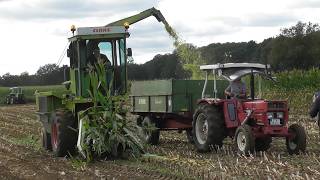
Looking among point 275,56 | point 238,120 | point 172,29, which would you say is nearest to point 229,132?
point 238,120

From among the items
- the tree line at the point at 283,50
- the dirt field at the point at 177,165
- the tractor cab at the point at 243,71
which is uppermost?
the tree line at the point at 283,50

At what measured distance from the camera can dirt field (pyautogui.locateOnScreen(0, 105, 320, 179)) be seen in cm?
840

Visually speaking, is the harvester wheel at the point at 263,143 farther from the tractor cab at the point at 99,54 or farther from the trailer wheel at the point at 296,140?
the tractor cab at the point at 99,54

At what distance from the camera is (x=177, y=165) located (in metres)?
9.64

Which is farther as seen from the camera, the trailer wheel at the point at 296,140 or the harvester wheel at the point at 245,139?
the trailer wheel at the point at 296,140

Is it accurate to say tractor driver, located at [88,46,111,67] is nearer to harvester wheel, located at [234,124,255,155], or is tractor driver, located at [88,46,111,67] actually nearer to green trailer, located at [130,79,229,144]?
green trailer, located at [130,79,229,144]

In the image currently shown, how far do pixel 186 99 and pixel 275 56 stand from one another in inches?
1718

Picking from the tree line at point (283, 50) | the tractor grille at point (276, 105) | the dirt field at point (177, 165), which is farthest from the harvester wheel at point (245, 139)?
the tree line at point (283, 50)

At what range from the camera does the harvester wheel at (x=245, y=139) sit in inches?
415

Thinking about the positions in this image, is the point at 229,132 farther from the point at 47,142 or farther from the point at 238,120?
the point at 47,142

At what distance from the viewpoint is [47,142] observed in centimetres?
1391

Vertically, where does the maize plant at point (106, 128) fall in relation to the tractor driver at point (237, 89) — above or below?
below

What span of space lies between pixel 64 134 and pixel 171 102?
299cm

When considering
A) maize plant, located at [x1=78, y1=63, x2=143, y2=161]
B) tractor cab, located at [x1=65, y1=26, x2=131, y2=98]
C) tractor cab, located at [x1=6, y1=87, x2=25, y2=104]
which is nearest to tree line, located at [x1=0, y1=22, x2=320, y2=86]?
tractor cab, located at [x1=6, y1=87, x2=25, y2=104]
